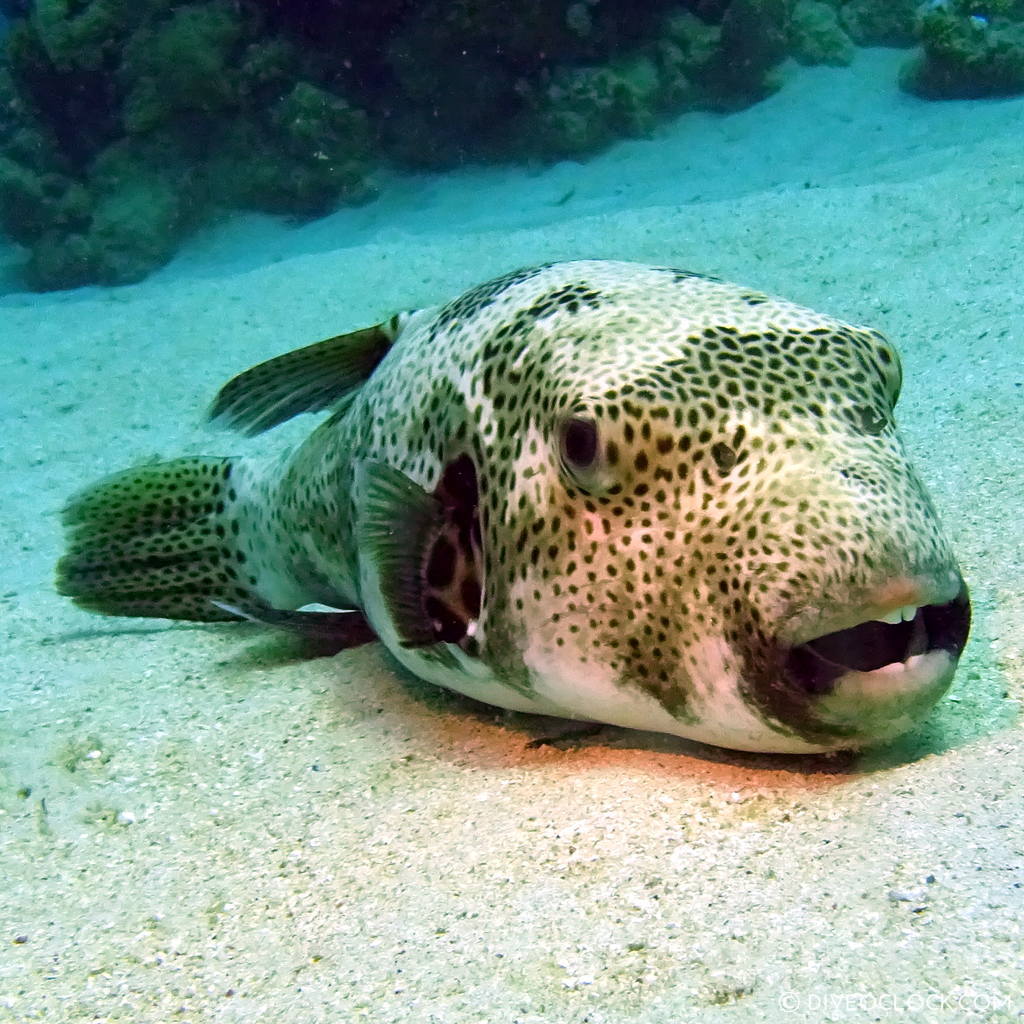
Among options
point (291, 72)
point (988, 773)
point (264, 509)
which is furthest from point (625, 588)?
point (291, 72)

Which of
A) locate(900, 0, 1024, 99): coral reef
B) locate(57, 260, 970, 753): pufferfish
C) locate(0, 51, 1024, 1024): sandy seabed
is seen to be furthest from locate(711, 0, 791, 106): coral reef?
locate(57, 260, 970, 753): pufferfish

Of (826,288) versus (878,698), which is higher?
(878,698)

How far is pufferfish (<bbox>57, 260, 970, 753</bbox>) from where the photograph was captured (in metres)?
→ 1.92

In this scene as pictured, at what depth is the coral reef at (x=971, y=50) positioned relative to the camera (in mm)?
12695

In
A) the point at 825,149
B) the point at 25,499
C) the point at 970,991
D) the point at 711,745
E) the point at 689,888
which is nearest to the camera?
the point at 970,991

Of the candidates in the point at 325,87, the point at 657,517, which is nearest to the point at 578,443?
the point at 657,517

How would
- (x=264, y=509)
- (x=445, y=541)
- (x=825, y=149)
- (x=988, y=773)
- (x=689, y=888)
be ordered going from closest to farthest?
1. (x=689, y=888)
2. (x=988, y=773)
3. (x=445, y=541)
4. (x=264, y=509)
5. (x=825, y=149)

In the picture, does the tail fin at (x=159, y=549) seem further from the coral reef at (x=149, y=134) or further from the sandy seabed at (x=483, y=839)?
the coral reef at (x=149, y=134)

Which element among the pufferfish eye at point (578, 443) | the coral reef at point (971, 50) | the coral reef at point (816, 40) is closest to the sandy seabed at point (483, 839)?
the pufferfish eye at point (578, 443)

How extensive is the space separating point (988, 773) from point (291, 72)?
45.3ft

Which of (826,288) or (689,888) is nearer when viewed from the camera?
(689,888)

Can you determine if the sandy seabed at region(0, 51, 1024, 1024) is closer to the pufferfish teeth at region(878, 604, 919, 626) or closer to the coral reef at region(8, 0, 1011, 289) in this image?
the pufferfish teeth at region(878, 604, 919, 626)

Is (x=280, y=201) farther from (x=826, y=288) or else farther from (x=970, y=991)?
(x=970, y=991)

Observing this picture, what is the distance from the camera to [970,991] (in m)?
1.46
